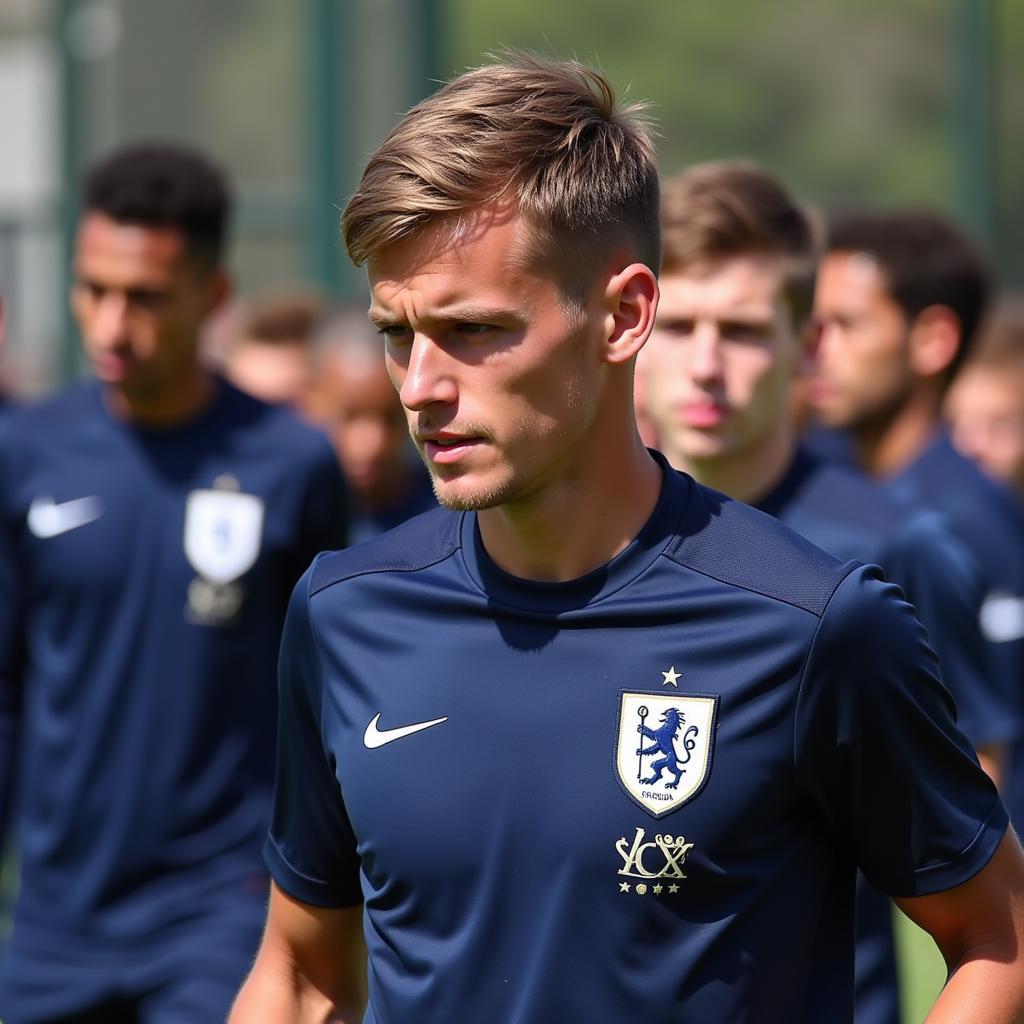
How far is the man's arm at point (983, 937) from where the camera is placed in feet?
7.95

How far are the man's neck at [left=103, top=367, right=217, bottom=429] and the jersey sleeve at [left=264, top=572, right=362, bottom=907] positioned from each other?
245 centimetres

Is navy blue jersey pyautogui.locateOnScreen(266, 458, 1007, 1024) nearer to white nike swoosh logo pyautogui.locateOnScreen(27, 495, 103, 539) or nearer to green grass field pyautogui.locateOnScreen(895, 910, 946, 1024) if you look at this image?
white nike swoosh logo pyautogui.locateOnScreen(27, 495, 103, 539)

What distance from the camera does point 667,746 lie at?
2.45 m

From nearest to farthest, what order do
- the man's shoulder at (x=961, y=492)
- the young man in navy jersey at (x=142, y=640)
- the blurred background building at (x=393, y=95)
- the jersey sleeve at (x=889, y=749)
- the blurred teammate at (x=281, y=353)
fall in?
the jersey sleeve at (x=889, y=749) → the young man in navy jersey at (x=142, y=640) → the man's shoulder at (x=961, y=492) → the blurred teammate at (x=281, y=353) → the blurred background building at (x=393, y=95)

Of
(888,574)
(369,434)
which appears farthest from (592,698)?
(369,434)

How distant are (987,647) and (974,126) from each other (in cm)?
817

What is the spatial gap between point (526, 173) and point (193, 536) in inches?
106

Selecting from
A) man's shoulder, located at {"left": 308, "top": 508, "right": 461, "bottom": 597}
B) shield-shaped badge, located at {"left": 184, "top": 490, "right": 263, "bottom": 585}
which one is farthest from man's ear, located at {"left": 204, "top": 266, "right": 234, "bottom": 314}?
man's shoulder, located at {"left": 308, "top": 508, "right": 461, "bottom": 597}

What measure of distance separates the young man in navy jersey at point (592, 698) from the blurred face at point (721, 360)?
1.37m

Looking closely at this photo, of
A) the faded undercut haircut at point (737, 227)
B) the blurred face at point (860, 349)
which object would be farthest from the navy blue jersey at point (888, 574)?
the blurred face at point (860, 349)

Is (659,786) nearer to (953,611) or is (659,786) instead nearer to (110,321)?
(953,611)

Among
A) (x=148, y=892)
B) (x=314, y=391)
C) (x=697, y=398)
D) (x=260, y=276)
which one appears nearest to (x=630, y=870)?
(x=697, y=398)

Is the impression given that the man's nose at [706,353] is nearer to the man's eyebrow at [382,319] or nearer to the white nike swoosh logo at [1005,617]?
the man's eyebrow at [382,319]

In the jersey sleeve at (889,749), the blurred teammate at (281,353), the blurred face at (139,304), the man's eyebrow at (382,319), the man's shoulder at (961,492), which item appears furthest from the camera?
the blurred teammate at (281,353)
